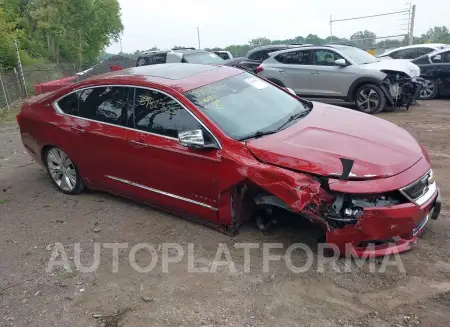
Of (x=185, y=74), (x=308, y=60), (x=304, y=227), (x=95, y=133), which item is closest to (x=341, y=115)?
(x=304, y=227)

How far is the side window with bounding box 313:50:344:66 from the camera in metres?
10.4

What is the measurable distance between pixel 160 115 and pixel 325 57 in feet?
23.6

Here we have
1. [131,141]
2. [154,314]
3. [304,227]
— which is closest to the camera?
[154,314]

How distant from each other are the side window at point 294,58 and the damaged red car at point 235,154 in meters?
6.12

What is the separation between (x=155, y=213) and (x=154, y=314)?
5.97 ft

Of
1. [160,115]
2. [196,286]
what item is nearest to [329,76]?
[160,115]

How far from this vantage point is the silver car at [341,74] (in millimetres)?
9609

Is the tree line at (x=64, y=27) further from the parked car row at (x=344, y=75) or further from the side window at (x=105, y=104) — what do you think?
the side window at (x=105, y=104)

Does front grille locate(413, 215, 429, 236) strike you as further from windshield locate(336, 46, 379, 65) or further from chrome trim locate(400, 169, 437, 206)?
windshield locate(336, 46, 379, 65)

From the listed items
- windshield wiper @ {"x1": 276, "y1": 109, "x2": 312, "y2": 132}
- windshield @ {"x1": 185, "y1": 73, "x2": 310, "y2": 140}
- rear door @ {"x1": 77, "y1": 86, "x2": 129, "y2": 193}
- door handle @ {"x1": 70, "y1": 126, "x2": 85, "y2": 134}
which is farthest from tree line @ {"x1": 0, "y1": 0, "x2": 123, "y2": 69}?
windshield wiper @ {"x1": 276, "y1": 109, "x2": 312, "y2": 132}

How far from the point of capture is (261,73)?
37.6 ft

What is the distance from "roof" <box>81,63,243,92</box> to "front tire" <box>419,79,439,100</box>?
820 cm

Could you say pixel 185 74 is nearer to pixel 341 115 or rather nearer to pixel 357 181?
pixel 341 115

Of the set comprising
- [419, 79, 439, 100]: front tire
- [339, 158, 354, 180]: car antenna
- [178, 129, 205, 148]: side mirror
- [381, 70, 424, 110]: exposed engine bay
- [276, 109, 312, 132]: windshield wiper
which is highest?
[178, 129, 205, 148]: side mirror
